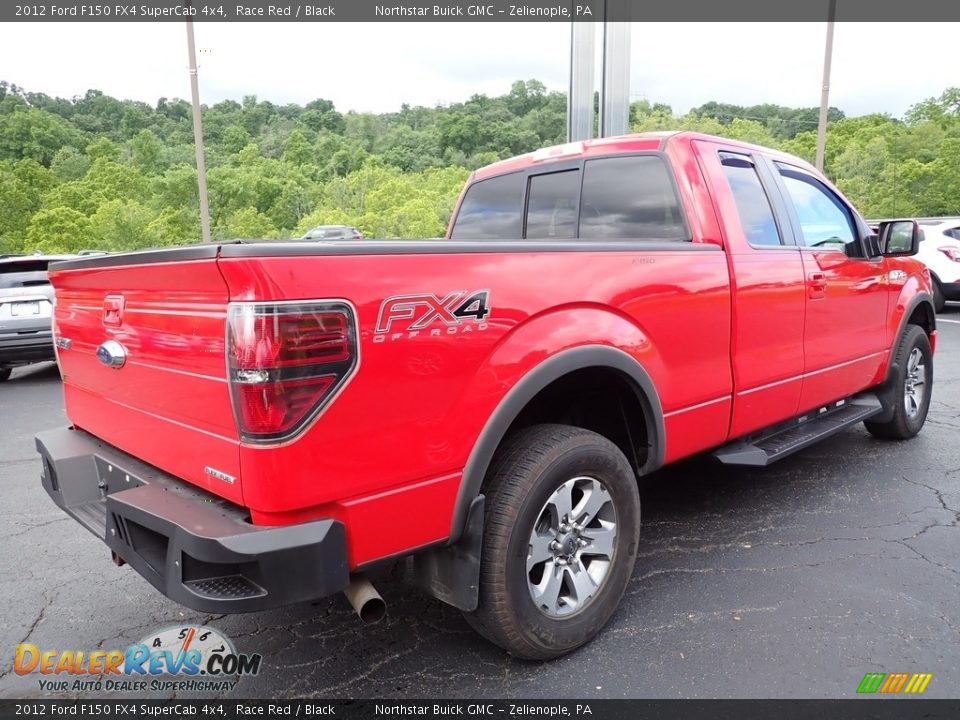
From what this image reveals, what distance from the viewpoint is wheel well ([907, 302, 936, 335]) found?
496cm

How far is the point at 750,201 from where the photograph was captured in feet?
→ 11.5

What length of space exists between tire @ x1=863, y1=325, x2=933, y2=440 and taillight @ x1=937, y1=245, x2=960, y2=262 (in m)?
8.17

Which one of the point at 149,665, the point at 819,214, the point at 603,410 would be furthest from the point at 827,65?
the point at 149,665

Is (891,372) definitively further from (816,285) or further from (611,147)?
(611,147)

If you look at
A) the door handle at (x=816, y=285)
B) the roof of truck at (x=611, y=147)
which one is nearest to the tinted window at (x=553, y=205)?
the roof of truck at (x=611, y=147)

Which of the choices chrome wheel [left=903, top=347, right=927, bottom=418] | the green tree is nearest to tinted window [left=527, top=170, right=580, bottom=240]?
chrome wheel [left=903, top=347, right=927, bottom=418]

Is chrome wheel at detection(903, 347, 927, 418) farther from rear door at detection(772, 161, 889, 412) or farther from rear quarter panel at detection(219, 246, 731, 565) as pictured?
rear quarter panel at detection(219, 246, 731, 565)

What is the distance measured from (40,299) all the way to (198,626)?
6.93 m

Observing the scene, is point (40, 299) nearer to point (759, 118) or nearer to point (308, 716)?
point (308, 716)

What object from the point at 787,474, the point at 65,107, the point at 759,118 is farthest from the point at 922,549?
the point at 759,118

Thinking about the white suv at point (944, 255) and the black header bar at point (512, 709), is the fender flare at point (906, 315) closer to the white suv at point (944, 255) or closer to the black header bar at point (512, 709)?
the black header bar at point (512, 709)

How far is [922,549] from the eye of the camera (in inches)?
131

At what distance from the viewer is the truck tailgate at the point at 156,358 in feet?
6.03

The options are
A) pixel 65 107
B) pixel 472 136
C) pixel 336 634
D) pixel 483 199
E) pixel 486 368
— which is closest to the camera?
pixel 486 368
